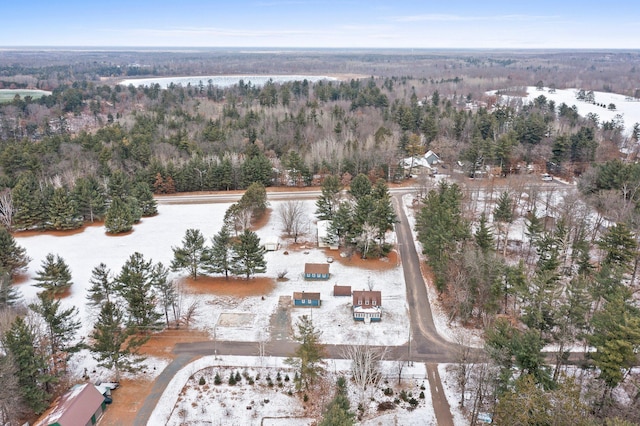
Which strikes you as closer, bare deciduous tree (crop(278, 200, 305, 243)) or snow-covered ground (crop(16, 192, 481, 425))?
snow-covered ground (crop(16, 192, 481, 425))

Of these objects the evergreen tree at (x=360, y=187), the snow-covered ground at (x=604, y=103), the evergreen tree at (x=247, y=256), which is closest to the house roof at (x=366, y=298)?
the evergreen tree at (x=247, y=256)

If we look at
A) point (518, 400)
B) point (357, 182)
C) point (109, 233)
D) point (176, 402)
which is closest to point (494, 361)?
point (518, 400)

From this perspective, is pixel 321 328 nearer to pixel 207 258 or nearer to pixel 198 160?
pixel 207 258

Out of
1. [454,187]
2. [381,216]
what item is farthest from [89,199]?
[454,187]

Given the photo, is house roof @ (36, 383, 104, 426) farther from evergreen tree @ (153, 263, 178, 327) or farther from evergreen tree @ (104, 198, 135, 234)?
evergreen tree @ (104, 198, 135, 234)

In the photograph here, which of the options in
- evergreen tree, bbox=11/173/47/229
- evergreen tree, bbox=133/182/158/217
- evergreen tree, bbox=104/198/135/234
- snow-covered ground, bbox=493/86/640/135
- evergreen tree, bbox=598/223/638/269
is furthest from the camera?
snow-covered ground, bbox=493/86/640/135

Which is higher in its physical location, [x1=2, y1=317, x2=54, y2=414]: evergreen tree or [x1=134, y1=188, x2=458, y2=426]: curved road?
[x1=2, y1=317, x2=54, y2=414]: evergreen tree

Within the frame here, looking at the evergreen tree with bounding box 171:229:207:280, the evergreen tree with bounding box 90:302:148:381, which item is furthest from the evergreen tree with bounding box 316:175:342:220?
the evergreen tree with bounding box 90:302:148:381
